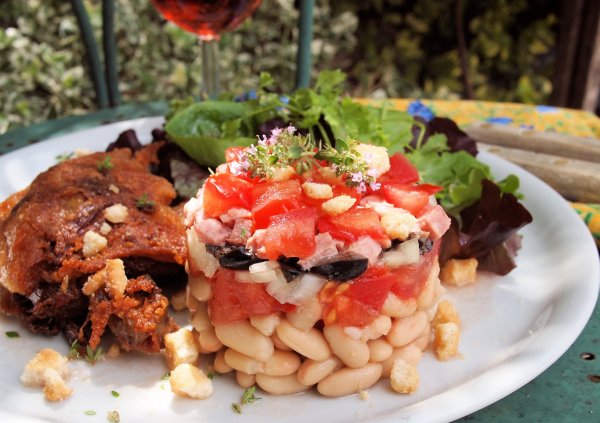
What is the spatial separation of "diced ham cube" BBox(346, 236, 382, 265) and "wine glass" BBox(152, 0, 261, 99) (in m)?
1.33

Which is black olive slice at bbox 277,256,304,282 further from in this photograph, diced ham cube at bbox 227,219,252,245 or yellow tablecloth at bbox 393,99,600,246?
yellow tablecloth at bbox 393,99,600,246

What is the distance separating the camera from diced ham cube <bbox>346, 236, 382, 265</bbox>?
154cm

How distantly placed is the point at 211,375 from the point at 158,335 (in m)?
0.16

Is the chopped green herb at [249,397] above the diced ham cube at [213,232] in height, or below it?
below

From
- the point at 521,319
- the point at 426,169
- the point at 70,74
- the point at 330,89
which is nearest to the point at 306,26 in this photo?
the point at 330,89

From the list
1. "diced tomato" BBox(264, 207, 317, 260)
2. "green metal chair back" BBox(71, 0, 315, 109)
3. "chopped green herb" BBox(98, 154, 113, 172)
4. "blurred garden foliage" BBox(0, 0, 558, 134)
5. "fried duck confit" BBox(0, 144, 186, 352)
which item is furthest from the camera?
"blurred garden foliage" BBox(0, 0, 558, 134)

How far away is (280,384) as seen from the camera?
163 centimetres

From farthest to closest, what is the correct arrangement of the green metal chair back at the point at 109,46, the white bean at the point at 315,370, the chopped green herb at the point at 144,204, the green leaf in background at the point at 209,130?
1. the green metal chair back at the point at 109,46
2. the green leaf in background at the point at 209,130
3. the chopped green herb at the point at 144,204
4. the white bean at the point at 315,370

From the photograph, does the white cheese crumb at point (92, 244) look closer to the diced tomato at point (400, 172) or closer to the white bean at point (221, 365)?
the white bean at point (221, 365)

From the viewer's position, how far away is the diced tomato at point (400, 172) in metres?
1.83

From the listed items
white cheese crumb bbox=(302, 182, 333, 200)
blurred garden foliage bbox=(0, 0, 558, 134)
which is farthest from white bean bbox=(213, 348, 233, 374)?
blurred garden foliage bbox=(0, 0, 558, 134)

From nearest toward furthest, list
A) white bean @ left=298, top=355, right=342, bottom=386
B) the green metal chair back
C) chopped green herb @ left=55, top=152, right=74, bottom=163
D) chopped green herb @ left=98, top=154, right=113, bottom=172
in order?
white bean @ left=298, top=355, right=342, bottom=386 < chopped green herb @ left=98, top=154, right=113, bottom=172 < chopped green herb @ left=55, top=152, right=74, bottom=163 < the green metal chair back

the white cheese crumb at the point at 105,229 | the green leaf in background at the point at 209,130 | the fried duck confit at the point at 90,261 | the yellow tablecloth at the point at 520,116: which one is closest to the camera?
the fried duck confit at the point at 90,261

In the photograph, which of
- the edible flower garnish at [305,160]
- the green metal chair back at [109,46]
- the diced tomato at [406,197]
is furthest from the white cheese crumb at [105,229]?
the green metal chair back at [109,46]
